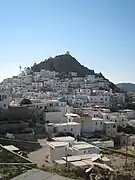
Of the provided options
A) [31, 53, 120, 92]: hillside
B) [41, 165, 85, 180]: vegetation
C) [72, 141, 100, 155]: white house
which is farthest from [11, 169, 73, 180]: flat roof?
[31, 53, 120, 92]: hillside

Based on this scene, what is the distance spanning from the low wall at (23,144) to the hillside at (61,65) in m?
63.4

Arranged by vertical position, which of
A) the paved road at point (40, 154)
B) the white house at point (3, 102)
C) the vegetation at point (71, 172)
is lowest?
the paved road at point (40, 154)

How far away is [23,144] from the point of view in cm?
2320

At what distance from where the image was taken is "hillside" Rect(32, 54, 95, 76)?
86.7 metres

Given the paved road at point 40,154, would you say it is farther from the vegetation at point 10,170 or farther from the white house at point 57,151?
the vegetation at point 10,170

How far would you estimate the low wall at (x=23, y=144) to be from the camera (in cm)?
2260

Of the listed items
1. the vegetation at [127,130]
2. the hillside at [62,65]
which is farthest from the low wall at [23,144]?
the hillside at [62,65]

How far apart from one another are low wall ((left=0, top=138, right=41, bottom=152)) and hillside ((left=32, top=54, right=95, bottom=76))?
63.4m

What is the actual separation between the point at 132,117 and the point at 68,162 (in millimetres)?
27955

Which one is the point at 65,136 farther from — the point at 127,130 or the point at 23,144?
the point at 127,130

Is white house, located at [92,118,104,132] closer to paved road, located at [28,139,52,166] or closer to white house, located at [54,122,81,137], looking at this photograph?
white house, located at [54,122,81,137]

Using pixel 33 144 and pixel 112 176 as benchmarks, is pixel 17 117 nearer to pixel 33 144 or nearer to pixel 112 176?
pixel 33 144

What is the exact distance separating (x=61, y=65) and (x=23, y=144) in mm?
64629

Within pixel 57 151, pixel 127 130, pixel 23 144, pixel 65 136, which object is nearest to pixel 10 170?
pixel 57 151
